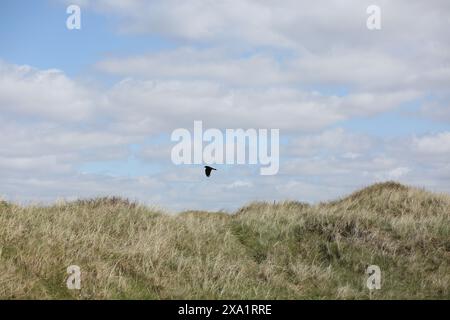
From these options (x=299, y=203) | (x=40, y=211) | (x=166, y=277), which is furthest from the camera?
(x=299, y=203)

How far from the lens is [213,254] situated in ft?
47.3

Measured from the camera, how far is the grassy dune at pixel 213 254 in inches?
460

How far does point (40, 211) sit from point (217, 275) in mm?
6722

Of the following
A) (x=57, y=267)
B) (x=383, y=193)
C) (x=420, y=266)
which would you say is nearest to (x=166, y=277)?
(x=57, y=267)

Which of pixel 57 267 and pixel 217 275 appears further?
pixel 217 275

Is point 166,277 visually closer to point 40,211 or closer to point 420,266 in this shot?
point 40,211

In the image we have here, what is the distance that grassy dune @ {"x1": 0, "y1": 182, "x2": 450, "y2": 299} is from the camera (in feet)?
38.4
